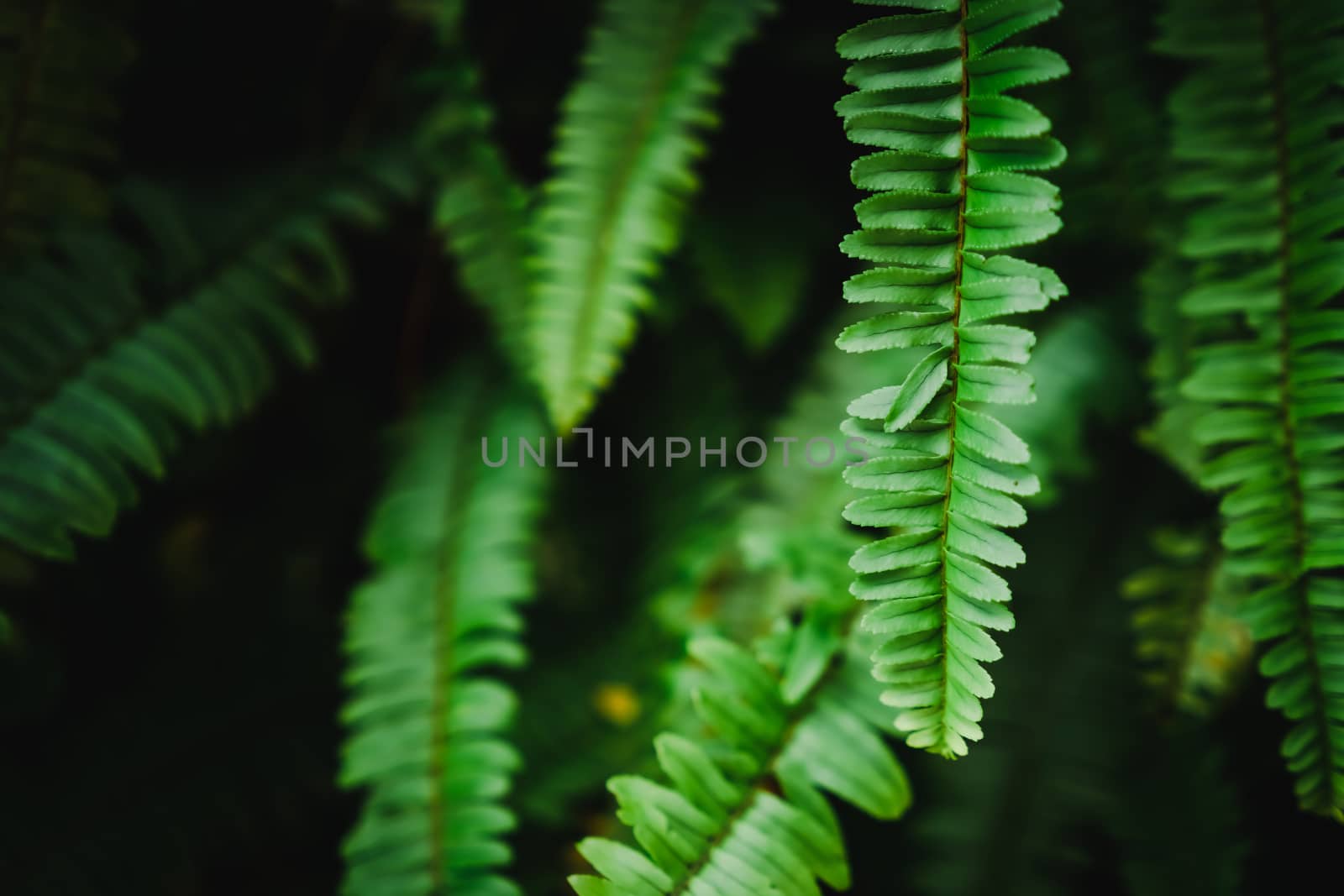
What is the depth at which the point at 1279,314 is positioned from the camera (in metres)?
0.83

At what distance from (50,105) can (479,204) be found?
0.60 meters

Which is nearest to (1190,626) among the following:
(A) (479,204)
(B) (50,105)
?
(A) (479,204)

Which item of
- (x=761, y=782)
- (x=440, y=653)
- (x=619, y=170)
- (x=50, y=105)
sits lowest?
(x=761, y=782)

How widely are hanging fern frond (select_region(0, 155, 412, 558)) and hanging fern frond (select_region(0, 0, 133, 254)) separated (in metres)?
0.05

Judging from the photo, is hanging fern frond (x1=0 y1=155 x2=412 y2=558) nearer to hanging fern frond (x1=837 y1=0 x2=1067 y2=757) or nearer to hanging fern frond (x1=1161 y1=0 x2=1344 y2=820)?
hanging fern frond (x1=837 y1=0 x2=1067 y2=757)

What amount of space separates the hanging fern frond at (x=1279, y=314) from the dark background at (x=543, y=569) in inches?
7.8

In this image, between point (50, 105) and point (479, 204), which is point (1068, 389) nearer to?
point (479, 204)

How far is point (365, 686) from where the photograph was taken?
1.08 m

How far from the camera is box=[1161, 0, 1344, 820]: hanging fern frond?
0.75 metres

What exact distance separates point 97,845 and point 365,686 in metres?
0.50

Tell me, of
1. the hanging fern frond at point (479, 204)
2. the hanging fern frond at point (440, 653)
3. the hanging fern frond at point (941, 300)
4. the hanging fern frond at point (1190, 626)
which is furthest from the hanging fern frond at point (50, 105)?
the hanging fern frond at point (1190, 626)

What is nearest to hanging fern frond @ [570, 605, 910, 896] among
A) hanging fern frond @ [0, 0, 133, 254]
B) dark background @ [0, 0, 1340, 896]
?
dark background @ [0, 0, 1340, 896]

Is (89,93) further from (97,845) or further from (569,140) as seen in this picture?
(97,845)

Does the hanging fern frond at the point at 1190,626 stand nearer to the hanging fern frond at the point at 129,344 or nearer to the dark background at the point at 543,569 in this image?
the dark background at the point at 543,569
